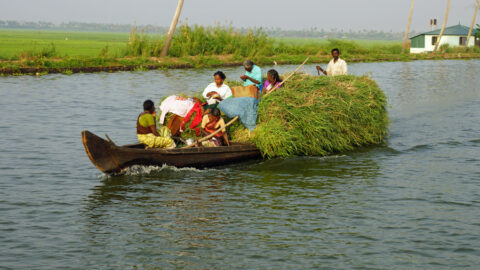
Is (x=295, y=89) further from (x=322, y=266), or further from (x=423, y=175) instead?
(x=322, y=266)

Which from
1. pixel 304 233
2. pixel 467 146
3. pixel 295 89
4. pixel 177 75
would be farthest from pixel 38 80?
pixel 304 233

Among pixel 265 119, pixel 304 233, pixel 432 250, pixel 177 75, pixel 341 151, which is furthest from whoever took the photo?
pixel 177 75

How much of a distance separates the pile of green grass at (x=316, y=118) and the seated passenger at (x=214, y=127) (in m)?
0.45

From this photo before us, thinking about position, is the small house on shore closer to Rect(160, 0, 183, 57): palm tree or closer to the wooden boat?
Rect(160, 0, 183, 57): palm tree

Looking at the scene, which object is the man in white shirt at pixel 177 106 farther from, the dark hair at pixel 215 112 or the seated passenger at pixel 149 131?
the seated passenger at pixel 149 131

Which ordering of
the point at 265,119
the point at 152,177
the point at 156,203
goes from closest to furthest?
the point at 156,203
the point at 152,177
the point at 265,119

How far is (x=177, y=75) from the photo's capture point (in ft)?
93.5

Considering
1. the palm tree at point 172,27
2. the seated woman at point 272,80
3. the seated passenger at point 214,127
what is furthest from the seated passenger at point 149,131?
the palm tree at point 172,27

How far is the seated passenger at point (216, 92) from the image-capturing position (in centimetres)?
1100

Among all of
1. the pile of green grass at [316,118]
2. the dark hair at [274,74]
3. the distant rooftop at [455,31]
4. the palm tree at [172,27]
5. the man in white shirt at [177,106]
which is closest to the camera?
the pile of green grass at [316,118]

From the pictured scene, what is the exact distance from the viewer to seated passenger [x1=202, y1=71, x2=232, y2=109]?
11000mm

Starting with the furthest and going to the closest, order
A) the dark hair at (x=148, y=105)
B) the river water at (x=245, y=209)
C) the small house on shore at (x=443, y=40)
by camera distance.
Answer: the small house on shore at (x=443, y=40) < the dark hair at (x=148, y=105) < the river water at (x=245, y=209)

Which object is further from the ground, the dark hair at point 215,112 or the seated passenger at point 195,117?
the dark hair at point 215,112

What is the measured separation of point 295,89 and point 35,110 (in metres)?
9.02
